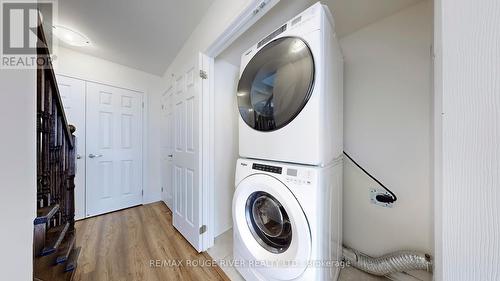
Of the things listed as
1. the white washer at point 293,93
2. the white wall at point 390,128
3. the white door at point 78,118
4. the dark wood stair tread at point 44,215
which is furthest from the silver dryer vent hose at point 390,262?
the white door at point 78,118

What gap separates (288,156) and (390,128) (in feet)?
3.20

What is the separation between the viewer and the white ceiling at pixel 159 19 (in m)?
1.20

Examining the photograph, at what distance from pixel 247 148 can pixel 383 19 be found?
145cm

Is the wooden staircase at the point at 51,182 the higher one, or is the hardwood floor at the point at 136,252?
the wooden staircase at the point at 51,182

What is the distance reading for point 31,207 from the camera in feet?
1.88

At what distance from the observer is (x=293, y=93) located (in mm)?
885

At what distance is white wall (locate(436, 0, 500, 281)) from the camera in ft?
1.04

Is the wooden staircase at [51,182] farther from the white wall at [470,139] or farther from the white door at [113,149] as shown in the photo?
the white wall at [470,139]

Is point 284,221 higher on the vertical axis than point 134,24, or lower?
lower

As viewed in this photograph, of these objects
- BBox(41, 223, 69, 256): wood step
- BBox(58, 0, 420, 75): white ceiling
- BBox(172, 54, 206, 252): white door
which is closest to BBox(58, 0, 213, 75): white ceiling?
BBox(58, 0, 420, 75): white ceiling

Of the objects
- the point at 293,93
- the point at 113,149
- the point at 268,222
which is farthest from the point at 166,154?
the point at 293,93

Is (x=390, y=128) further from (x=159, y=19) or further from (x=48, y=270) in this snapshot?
(x=48, y=270)

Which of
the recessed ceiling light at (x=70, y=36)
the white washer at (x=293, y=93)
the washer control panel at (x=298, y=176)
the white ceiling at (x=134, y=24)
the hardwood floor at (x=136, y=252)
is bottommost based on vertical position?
the hardwood floor at (x=136, y=252)

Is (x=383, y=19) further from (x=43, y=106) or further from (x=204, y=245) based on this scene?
(x=204, y=245)
